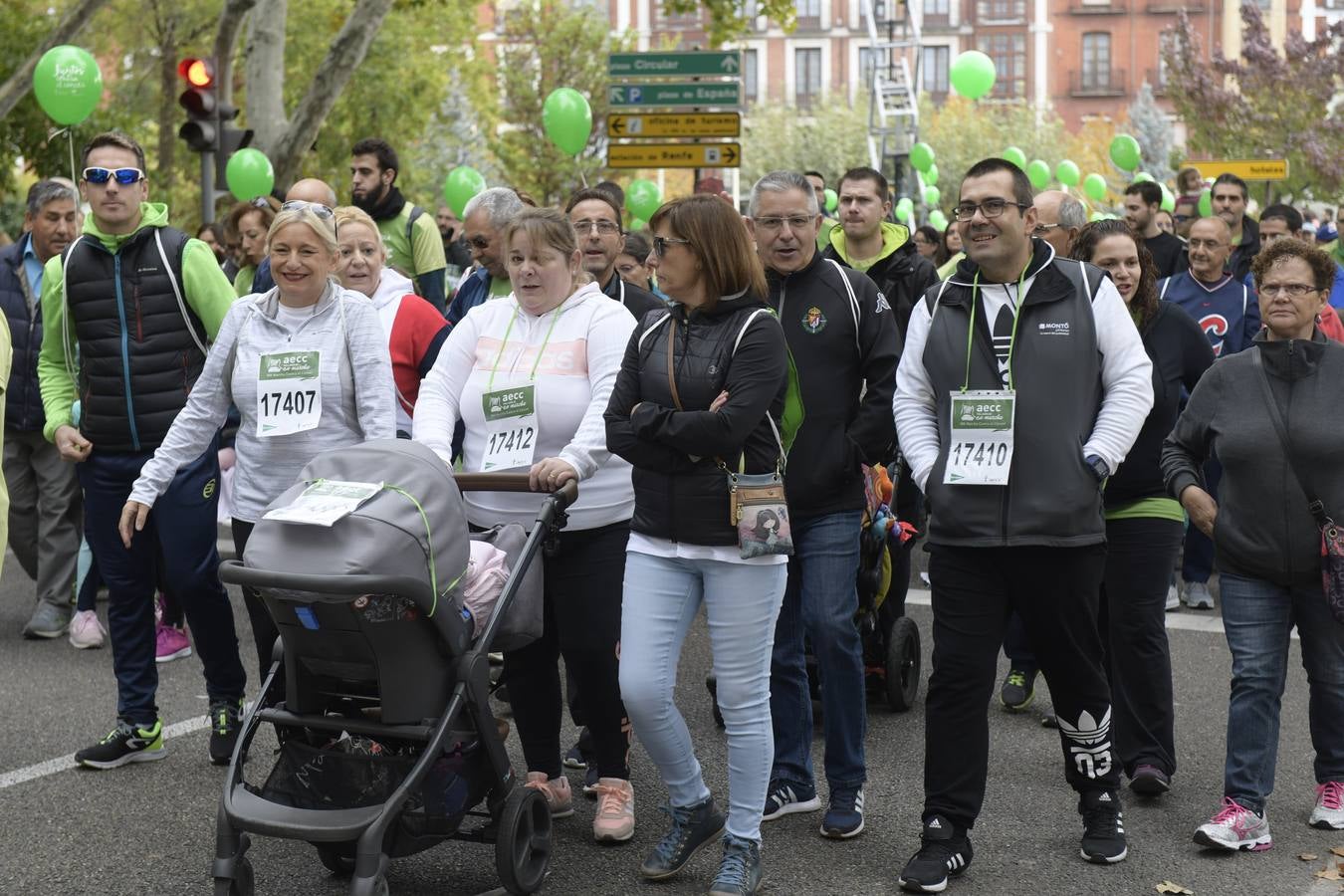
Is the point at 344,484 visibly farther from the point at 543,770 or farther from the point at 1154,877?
the point at 1154,877

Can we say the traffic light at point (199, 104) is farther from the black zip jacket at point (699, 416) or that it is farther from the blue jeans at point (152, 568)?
the black zip jacket at point (699, 416)

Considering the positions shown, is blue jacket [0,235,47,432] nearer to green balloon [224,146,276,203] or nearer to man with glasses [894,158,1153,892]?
green balloon [224,146,276,203]

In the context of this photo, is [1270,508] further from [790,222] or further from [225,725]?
[225,725]

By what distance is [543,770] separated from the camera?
5.75 m

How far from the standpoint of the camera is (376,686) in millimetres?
4758

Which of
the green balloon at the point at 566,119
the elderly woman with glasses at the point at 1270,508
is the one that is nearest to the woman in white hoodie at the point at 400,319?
the elderly woman with glasses at the point at 1270,508

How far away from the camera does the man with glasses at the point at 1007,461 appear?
16.7 ft

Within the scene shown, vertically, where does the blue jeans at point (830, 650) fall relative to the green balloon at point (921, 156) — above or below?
below

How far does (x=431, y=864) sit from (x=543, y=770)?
21.7 inches

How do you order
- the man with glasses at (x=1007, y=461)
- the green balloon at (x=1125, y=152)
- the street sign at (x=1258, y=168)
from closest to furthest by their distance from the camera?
the man with glasses at (x=1007, y=461), the green balloon at (x=1125, y=152), the street sign at (x=1258, y=168)

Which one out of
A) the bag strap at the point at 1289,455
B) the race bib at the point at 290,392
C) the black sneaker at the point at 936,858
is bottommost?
the black sneaker at the point at 936,858

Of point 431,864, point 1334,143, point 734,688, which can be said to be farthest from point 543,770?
point 1334,143

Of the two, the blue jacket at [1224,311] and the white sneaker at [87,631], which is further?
the blue jacket at [1224,311]

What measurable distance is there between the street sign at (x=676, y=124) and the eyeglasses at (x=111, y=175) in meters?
10.1
